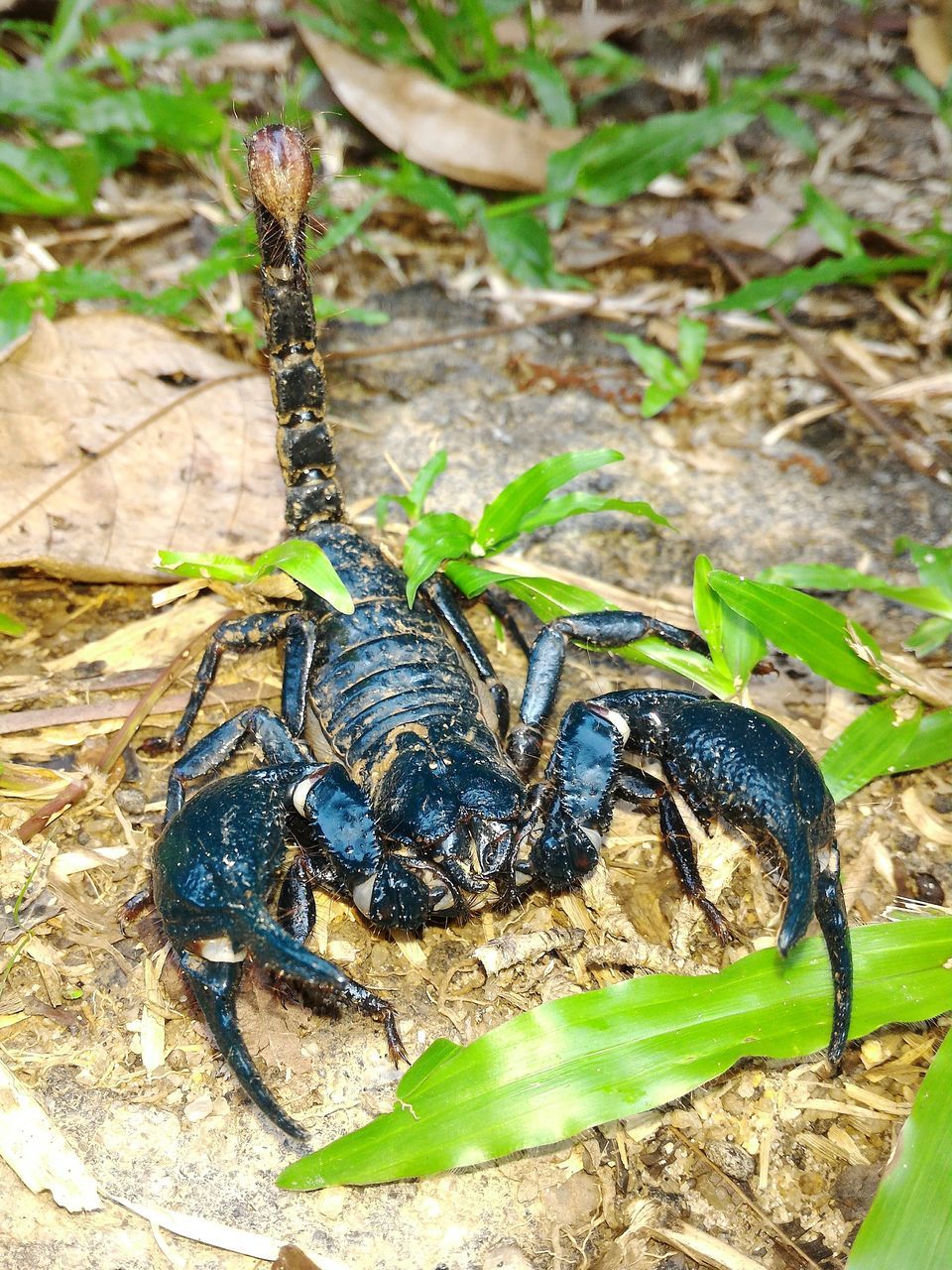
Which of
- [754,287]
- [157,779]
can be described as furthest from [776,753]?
Result: [754,287]

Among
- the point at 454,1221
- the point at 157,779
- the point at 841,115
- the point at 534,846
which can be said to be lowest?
the point at 454,1221

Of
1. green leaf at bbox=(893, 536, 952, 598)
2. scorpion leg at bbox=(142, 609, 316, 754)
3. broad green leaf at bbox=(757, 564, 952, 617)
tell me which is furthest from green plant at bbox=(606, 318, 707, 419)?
scorpion leg at bbox=(142, 609, 316, 754)

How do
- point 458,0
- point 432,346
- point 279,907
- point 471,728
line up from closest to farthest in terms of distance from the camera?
1. point 279,907
2. point 471,728
3. point 432,346
4. point 458,0

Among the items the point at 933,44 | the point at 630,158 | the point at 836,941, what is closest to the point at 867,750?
the point at 836,941

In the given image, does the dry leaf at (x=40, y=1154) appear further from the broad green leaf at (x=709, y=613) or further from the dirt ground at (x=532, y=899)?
the broad green leaf at (x=709, y=613)

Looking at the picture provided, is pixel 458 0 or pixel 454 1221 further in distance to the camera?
pixel 458 0

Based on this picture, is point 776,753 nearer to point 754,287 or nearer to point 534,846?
point 534,846
